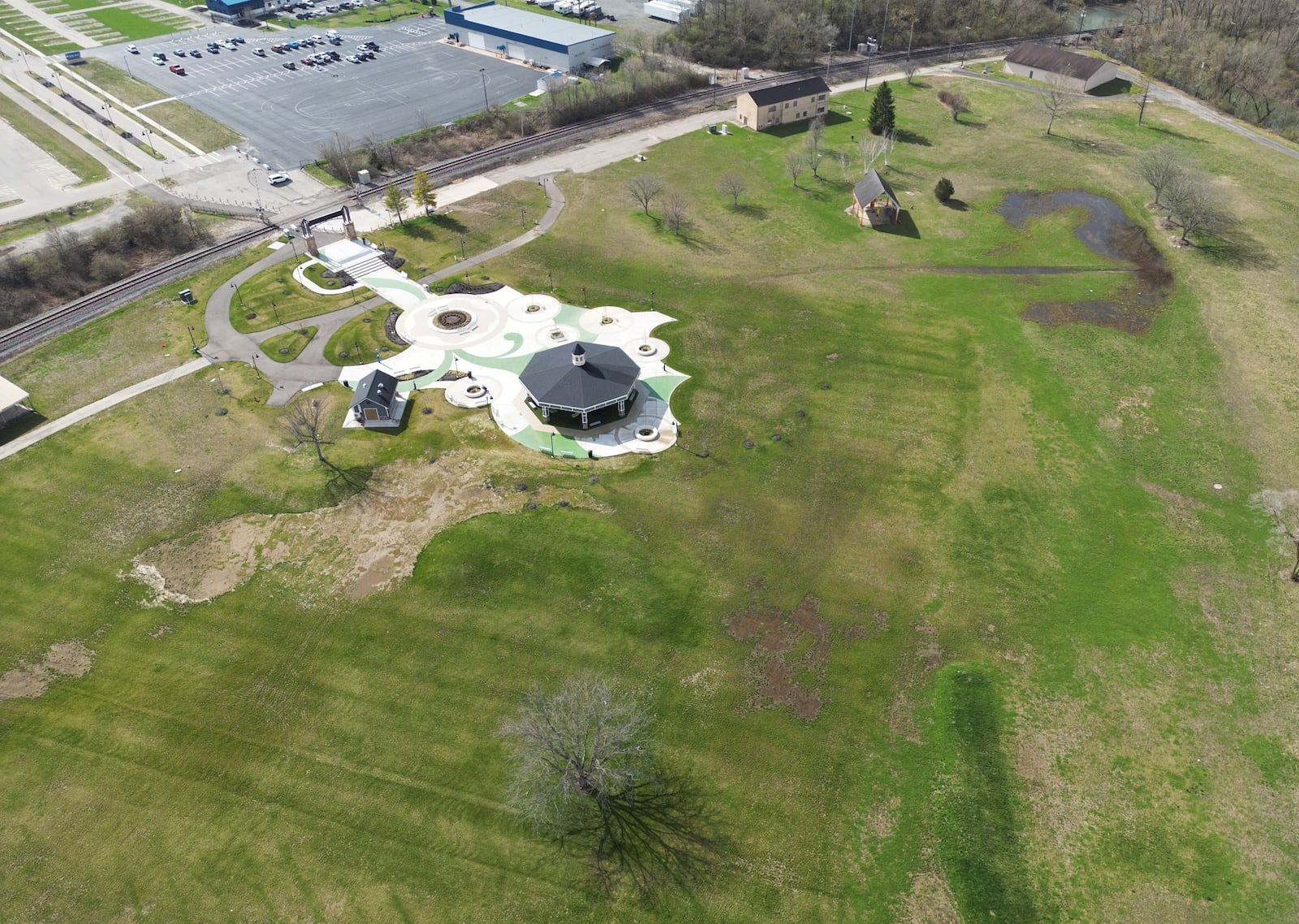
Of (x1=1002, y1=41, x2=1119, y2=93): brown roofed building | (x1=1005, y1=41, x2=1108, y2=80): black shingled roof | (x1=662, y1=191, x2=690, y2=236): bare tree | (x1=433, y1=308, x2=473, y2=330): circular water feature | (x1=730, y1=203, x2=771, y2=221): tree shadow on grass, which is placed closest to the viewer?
(x1=433, y1=308, x2=473, y2=330): circular water feature

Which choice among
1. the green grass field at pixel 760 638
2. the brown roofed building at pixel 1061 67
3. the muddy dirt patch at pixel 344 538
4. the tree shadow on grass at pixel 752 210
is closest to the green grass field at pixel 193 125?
the green grass field at pixel 760 638

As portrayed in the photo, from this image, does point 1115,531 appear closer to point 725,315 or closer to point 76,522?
point 725,315

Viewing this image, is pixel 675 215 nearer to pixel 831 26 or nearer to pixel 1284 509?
pixel 1284 509

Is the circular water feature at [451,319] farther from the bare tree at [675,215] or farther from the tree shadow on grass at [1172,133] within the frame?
the tree shadow on grass at [1172,133]

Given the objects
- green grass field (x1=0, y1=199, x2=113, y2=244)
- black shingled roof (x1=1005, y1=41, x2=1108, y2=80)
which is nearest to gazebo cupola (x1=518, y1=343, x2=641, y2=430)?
green grass field (x1=0, y1=199, x2=113, y2=244)

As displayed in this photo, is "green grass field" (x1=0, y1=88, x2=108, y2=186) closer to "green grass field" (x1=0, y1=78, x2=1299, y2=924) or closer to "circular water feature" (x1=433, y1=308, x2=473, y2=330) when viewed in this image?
"green grass field" (x1=0, y1=78, x2=1299, y2=924)

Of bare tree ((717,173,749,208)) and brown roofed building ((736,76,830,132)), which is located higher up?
brown roofed building ((736,76,830,132))
